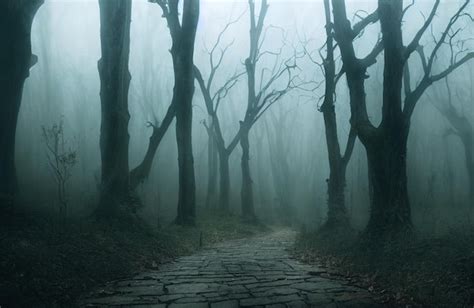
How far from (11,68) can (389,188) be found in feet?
29.9

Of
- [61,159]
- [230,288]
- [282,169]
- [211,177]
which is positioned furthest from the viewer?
[282,169]

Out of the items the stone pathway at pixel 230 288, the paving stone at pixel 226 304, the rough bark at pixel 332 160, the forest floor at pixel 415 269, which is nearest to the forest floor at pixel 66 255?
the stone pathway at pixel 230 288

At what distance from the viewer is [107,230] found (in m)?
9.20

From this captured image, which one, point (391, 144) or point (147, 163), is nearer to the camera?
point (391, 144)

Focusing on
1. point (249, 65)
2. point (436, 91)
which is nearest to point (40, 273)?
point (249, 65)

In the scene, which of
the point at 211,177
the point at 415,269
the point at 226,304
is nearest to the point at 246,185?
the point at 211,177

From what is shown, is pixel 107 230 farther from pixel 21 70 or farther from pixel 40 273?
pixel 21 70

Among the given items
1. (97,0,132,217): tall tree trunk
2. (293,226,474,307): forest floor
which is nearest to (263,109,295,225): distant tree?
(97,0,132,217): tall tree trunk

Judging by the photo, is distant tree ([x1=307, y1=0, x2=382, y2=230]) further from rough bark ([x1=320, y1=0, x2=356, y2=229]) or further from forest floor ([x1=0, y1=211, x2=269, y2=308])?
forest floor ([x1=0, y1=211, x2=269, y2=308])

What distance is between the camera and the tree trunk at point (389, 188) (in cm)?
844

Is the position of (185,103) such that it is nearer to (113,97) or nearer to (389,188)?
(113,97)

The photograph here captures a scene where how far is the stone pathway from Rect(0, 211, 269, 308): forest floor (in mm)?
349

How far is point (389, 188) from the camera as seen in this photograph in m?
8.77

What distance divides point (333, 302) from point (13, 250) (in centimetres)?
436
